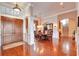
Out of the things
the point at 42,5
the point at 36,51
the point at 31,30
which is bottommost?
the point at 36,51

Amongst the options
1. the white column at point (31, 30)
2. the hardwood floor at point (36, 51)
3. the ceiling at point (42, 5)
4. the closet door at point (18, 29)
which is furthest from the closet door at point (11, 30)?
the white column at point (31, 30)

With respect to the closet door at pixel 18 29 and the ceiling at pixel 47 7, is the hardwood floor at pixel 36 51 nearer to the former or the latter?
the closet door at pixel 18 29

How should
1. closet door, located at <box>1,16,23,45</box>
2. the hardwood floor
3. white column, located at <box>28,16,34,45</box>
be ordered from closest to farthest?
the hardwood floor, closet door, located at <box>1,16,23,45</box>, white column, located at <box>28,16,34,45</box>

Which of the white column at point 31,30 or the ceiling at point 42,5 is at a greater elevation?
the ceiling at point 42,5

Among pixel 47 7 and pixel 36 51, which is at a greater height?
pixel 47 7

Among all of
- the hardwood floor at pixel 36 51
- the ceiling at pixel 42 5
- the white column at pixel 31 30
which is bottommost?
the hardwood floor at pixel 36 51

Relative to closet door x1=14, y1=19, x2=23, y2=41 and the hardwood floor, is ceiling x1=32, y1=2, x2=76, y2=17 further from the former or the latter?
the hardwood floor

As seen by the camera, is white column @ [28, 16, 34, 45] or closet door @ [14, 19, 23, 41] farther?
white column @ [28, 16, 34, 45]

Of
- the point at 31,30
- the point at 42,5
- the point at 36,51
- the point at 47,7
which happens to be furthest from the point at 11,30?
the point at 47,7

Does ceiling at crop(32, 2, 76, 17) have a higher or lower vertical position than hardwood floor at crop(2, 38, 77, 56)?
higher

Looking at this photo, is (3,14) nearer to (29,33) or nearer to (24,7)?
(24,7)

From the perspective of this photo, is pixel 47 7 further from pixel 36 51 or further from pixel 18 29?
pixel 36 51

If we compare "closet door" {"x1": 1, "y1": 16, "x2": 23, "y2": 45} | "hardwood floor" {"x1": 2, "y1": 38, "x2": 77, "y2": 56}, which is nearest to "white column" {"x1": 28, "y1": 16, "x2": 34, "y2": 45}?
"hardwood floor" {"x1": 2, "y1": 38, "x2": 77, "y2": 56}

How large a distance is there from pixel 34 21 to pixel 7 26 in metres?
Result: 2.41
